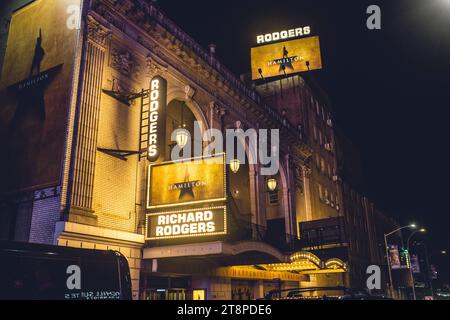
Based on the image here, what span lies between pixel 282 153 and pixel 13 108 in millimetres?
21609

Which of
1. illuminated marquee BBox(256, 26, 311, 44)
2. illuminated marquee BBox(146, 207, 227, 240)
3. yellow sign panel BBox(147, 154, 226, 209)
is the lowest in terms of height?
illuminated marquee BBox(146, 207, 227, 240)

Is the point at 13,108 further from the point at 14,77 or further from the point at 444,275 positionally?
the point at 444,275

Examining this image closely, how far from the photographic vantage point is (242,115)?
27.8m

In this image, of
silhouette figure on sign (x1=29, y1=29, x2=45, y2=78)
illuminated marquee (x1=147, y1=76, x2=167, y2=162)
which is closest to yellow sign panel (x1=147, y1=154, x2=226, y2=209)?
illuminated marquee (x1=147, y1=76, x2=167, y2=162)

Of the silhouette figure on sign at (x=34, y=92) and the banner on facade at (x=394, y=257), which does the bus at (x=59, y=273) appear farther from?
the banner on facade at (x=394, y=257)

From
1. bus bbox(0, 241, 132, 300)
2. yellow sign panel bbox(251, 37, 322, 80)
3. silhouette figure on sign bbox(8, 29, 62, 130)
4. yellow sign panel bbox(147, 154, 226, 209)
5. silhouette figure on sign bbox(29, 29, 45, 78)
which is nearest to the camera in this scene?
bus bbox(0, 241, 132, 300)

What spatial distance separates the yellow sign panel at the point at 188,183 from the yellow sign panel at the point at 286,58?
910 inches

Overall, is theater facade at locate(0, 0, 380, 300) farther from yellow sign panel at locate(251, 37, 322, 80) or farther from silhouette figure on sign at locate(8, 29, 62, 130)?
yellow sign panel at locate(251, 37, 322, 80)

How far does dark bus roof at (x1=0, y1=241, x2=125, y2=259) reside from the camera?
25.4 feet

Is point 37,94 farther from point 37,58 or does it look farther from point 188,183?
point 188,183

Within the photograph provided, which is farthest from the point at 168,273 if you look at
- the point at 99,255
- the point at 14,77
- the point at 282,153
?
the point at 282,153

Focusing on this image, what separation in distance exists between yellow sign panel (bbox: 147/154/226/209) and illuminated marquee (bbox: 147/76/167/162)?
49.6 inches

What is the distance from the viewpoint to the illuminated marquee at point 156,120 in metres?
15.1
